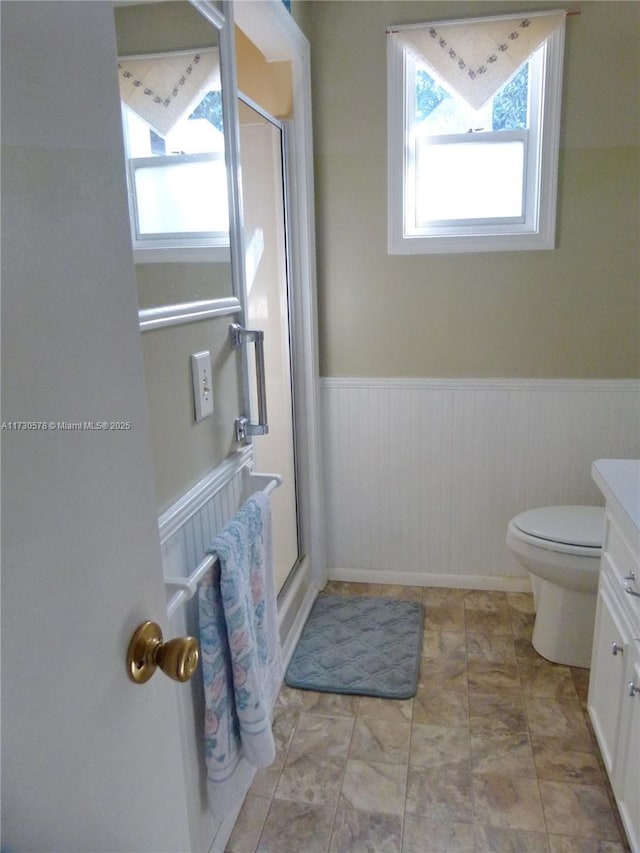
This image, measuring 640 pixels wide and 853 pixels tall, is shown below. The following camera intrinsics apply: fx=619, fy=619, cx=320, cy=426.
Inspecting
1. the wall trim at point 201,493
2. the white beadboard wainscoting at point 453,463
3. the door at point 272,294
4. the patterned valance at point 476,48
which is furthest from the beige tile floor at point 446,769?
the patterned valance at point 476,48

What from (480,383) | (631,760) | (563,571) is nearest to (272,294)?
(480,383)

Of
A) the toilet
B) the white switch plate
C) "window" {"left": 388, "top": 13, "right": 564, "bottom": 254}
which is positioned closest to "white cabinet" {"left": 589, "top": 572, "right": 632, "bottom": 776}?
the toilet

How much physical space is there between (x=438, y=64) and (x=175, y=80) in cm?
146

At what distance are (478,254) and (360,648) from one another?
5.18 feet

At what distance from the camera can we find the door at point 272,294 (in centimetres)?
214

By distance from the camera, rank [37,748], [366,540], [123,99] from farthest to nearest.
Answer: [366,540] → [123,99] → [37,748]

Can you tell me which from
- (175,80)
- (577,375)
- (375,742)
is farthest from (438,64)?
(375,742)

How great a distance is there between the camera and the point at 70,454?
0.55 metres

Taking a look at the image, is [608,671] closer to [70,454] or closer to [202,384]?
[202,384]

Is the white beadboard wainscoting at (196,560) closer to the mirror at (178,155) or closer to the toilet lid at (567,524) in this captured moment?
the mirror at (178,155)

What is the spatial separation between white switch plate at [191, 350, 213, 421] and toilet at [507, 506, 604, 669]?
4.25 ft

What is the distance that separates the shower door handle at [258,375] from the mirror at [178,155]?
0.21ft

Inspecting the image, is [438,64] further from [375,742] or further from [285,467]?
[375,742]

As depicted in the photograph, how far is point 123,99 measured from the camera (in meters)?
1.04
